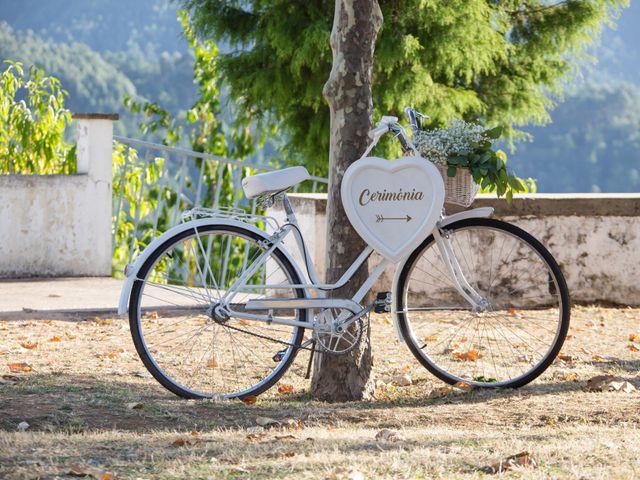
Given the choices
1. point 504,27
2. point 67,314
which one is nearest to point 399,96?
point 504,27

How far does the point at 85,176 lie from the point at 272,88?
4.47 meters

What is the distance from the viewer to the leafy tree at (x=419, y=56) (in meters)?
11.8

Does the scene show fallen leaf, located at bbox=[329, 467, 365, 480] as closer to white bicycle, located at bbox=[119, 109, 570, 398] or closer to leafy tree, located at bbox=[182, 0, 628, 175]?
white bicycle, located at bbox=[119, 109, 570, 398]

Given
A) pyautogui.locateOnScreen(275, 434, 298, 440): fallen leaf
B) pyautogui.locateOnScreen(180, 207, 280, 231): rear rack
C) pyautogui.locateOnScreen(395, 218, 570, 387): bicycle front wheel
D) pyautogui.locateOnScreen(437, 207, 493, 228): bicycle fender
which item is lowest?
pyautogui.locateOnScreen(275, 434, 298, 440): fallen leaf

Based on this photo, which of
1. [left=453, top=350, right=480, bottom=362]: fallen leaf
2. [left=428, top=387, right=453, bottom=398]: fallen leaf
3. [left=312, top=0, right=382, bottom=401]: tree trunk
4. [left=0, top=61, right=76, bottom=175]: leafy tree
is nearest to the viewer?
[left=312, top=0, right=382, bottom=401]: tree trunk

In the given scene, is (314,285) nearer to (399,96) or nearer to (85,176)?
(85,176)

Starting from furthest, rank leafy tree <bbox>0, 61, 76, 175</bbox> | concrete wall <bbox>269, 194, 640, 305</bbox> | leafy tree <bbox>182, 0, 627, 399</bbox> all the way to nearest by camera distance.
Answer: leafy tree <bbox>182, 0, 627, 399</bbox> < leafy tree <bbox>0, 61, 76, 175</bbox> < concrete wall <bbox>269, 194, 640, 305</bbox>

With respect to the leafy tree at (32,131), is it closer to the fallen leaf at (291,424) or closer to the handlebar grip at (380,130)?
the handlebar grip at (380,130)

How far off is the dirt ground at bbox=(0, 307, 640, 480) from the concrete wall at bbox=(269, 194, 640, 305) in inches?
51.2

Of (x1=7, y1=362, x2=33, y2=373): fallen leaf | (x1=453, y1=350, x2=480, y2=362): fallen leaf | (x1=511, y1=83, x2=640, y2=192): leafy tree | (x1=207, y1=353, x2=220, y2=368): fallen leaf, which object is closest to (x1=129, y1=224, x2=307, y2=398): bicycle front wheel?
(x1=207, y1=353, x2=220, y2=368): fallen leaf

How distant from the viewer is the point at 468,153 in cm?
436

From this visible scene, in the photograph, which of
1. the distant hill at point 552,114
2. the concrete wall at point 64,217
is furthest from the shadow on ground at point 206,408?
the distant hill at point 552,114

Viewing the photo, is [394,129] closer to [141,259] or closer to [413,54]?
[141,259]

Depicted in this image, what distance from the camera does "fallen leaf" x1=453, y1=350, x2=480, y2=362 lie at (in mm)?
5121
